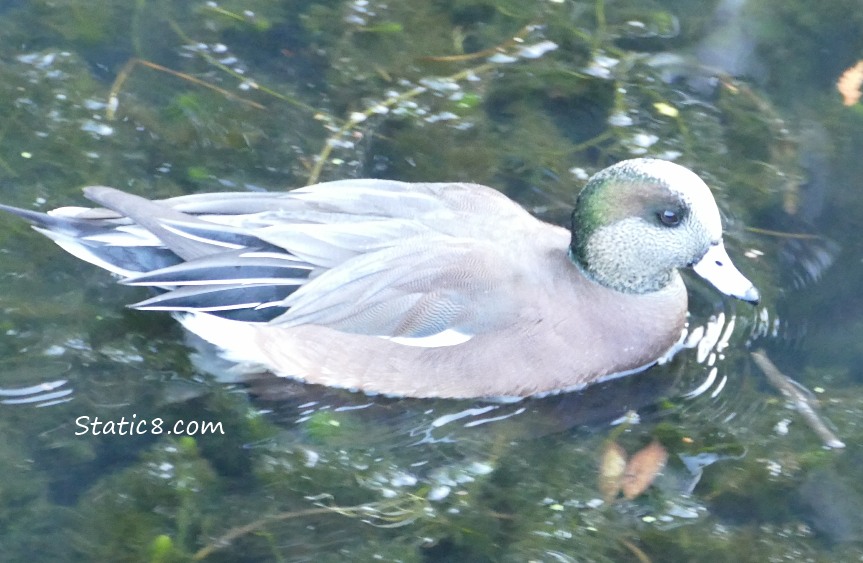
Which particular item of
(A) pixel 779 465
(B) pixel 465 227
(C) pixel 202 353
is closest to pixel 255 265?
(C) pixel 202 353

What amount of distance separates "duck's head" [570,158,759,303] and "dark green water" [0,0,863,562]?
0.40 metres

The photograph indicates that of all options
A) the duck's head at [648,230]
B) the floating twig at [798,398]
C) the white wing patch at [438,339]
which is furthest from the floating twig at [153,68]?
the floating twig at [798,398]

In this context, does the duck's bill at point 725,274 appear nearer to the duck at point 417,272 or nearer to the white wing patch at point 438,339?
the duck at point 417,272

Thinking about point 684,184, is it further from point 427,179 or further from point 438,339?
point 427,179

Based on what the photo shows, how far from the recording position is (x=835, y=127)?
515cm

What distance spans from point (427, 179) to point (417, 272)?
103 centimetres

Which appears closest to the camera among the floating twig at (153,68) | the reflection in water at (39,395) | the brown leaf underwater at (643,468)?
the brown leaf underwater at (643,468)

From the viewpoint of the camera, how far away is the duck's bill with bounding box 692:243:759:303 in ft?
13.3

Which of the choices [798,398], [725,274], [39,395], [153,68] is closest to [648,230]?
[725,274]

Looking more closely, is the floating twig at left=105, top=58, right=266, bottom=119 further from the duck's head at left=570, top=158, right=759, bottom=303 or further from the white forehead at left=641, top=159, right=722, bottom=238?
the white forehead at left=641, top=159, right=722, bottom=238

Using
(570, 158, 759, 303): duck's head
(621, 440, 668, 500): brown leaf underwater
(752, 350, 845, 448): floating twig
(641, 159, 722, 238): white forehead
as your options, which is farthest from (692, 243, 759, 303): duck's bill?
(621, 440, 668, 500): brown leaf underwater

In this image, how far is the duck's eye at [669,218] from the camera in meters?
3.92

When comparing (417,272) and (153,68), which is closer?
(417,272)

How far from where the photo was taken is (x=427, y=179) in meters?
4.81
